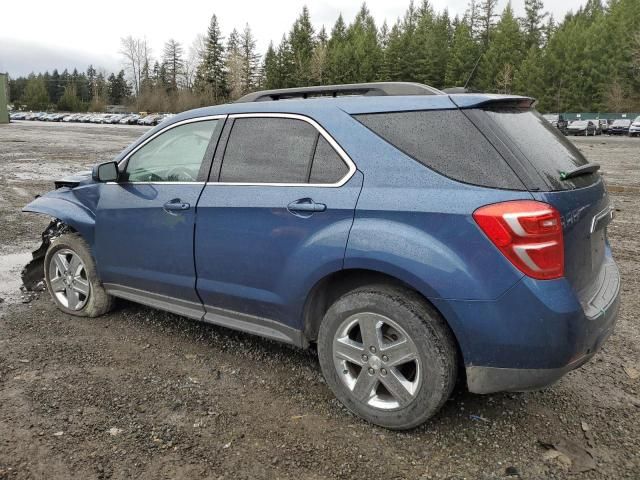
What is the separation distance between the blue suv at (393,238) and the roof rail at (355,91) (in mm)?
13

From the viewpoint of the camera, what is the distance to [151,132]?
13.6 feet

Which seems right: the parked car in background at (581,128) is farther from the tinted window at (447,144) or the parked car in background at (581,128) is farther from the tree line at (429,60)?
the tinted window at (447,144)

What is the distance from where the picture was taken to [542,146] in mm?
2859

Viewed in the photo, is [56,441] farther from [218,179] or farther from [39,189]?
[39,189]

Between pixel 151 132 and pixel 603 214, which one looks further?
pixel 151 132

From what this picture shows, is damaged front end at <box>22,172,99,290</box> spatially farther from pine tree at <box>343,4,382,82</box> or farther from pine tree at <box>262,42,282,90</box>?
pine tree at <box>262,42,282,90</box>

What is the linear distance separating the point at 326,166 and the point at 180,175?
1.27m

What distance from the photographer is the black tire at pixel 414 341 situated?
2705 millimetres

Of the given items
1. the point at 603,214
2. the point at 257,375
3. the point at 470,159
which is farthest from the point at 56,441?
the point at 603,214

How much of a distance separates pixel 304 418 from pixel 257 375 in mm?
609

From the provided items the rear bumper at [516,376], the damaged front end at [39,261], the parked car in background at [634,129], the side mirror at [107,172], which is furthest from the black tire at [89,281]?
the parked car in background at [634,129]

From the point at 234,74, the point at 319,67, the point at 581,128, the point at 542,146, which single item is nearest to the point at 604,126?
the point at 581,128

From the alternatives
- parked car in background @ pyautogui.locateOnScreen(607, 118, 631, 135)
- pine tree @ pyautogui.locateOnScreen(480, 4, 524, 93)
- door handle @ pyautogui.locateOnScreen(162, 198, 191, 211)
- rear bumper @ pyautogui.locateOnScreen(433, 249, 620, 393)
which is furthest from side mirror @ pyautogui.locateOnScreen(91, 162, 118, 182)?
pine tree @ pyautogui.locateOnScreen(480, 4, 524, 93)

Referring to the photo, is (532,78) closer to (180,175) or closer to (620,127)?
(620,127)
